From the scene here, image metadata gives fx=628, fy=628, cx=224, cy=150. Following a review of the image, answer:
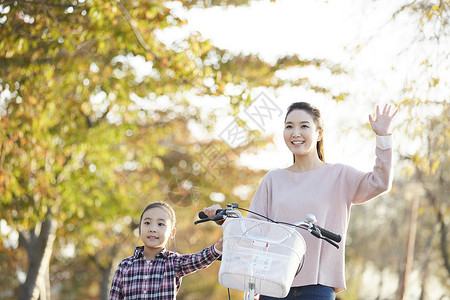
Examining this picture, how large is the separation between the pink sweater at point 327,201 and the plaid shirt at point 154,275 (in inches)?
25.9

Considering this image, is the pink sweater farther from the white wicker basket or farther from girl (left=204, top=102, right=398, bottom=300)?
the white wicker basket

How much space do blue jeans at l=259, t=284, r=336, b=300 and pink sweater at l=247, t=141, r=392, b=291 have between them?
0.10 ft

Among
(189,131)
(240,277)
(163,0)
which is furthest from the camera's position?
(189,131)

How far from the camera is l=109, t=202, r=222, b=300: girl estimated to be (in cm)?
380

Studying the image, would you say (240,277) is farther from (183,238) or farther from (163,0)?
(183,238)

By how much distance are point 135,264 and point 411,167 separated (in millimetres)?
4051

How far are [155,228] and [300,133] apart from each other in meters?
1.10

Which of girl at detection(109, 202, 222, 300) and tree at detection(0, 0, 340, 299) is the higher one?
tree at detection(0, 0, 340, 299)

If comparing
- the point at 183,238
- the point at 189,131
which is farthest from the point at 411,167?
the point at 183,238

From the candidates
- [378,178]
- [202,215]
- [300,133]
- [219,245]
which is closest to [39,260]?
[219,245]

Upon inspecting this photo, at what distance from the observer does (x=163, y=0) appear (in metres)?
8.05

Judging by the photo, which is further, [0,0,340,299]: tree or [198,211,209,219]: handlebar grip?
[0,0,340,299]: tree

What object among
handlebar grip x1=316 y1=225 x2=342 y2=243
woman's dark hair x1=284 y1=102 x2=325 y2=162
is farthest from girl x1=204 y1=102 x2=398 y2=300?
handlebar grip x1=316 y1=225 x2=342 y2=243

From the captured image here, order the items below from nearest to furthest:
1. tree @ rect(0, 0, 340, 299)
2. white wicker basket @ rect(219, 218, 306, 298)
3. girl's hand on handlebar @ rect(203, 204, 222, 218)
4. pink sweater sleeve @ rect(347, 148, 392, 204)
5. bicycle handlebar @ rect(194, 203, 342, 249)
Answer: white wicker basket @ rect(219, 218, 306, 298) < bicycle handlebar @ rect(194, 203, 342, 249) < pink sweater sleeve @ rect(347, 148, 392, 204) < girl's hand on handlebar @ rect(203, 204, 222, 218) < tree @ rect(0, 0, 340, 299)
